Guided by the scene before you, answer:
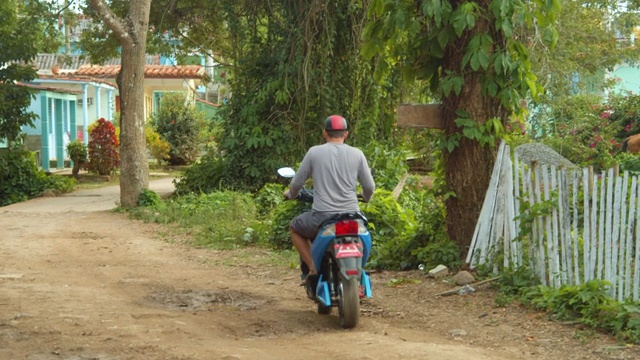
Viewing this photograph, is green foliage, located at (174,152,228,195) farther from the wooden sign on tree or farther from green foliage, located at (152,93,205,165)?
green foliage, located at (152,93,205,165)

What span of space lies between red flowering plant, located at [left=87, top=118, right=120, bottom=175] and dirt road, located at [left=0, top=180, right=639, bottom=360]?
1615 centimetres

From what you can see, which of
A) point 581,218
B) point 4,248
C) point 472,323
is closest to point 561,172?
point 581,218

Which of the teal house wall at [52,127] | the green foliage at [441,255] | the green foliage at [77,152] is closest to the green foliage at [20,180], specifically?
the teal house wall at [52,127]

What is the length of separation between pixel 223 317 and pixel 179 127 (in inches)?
1077

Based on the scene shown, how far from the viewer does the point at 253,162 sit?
64.4ft

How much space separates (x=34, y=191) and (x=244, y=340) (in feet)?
57.4

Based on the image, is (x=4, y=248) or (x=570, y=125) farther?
(x=570, y=125)

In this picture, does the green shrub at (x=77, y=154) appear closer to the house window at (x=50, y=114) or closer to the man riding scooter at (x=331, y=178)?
the house window at (x=50, y=114)

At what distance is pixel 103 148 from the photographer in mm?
28844

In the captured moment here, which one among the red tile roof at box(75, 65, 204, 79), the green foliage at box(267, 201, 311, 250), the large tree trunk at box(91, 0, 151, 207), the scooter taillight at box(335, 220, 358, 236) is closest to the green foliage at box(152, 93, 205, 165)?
the red tile roof at box(75, 65, 204, 79)

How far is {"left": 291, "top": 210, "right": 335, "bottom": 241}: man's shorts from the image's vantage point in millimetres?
7942

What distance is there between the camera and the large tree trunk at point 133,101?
18500 mm

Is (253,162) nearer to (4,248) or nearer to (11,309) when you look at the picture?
(4,248)

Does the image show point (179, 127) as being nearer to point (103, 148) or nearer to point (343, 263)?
point (103, 148)
